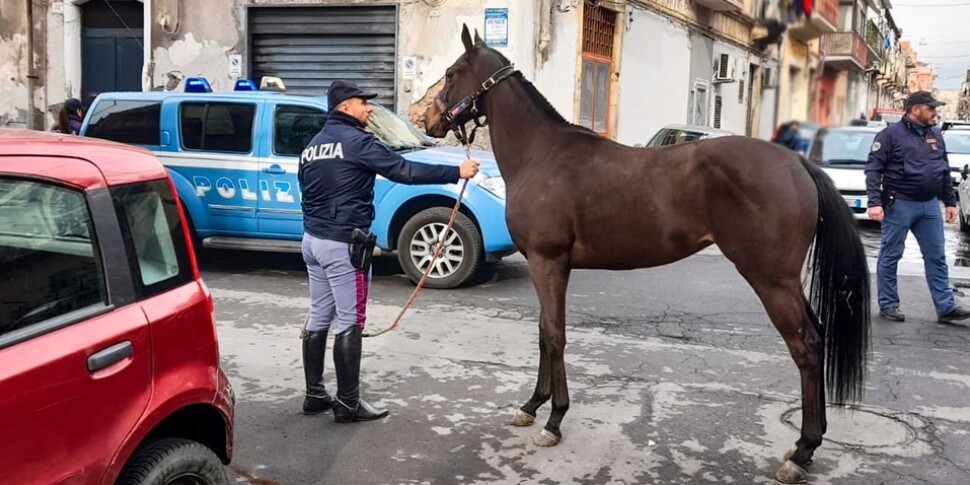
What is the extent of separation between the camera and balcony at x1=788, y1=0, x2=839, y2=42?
123cm

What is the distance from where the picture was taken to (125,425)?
8.80 feet

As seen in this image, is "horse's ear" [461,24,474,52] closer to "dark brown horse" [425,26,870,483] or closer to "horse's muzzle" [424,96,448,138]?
"dark brown horse" [425,26,870,483]

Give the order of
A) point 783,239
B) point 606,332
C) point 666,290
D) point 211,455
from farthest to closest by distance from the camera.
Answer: point 666,290
point 606,332
point 783,239
point 211,455

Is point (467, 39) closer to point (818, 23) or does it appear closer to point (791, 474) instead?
point (791, 474)

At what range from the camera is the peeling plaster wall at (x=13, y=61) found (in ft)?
51.0

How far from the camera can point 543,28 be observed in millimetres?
14078

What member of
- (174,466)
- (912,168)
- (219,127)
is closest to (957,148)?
(912,168)

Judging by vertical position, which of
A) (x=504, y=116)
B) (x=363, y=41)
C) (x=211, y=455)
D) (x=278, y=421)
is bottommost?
(x=278, y=421)

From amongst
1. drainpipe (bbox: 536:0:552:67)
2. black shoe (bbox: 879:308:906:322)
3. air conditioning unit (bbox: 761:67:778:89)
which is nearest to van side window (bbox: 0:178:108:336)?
air conditioning unit (bbox: 761:67:778:89)

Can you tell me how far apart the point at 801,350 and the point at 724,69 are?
2309mm

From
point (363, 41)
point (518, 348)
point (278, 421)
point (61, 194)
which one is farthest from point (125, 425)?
point (363, 41)

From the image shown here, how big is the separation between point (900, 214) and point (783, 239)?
384cm

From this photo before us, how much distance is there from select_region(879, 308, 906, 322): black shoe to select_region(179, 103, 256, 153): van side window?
20.5 ft

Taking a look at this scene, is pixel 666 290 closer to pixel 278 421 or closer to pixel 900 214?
pixel 900 214
